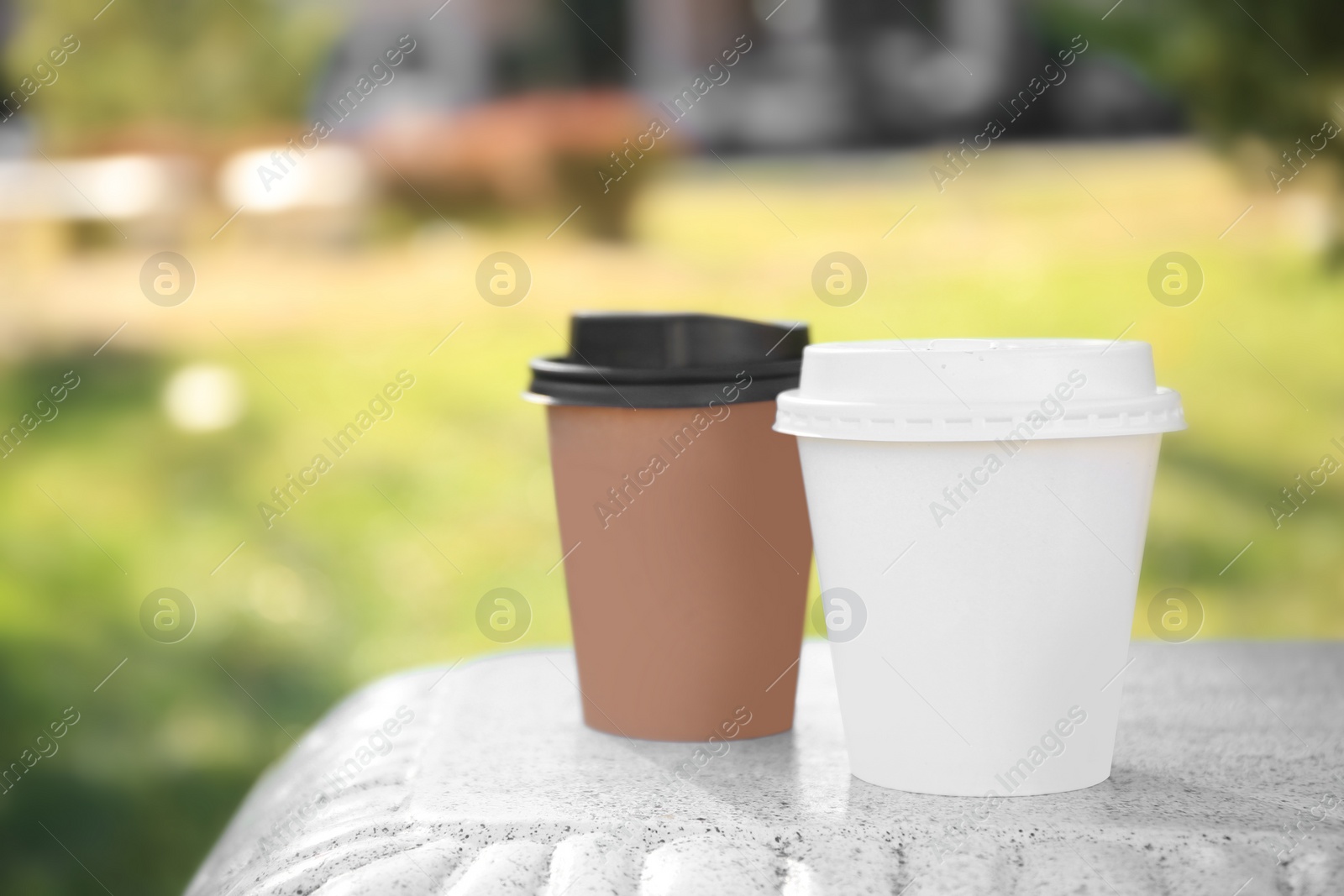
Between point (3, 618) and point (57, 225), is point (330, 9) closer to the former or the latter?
point (57, 225)

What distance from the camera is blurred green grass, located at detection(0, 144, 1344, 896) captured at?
450 centimetres

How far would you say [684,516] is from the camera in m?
1.85

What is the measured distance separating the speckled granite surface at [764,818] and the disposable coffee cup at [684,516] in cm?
9

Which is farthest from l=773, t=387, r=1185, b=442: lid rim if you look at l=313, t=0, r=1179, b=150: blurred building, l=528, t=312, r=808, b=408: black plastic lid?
l=313, t=0, r=1179, b=150: blurred building

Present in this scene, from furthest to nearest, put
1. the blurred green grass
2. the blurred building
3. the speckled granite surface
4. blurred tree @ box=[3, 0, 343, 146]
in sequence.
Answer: the blurred building < blurred tree @ box=[3, 0, 343, 146] < the blurred green grass < the speckled granite surface

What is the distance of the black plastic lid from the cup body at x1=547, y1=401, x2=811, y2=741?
1.0 inches

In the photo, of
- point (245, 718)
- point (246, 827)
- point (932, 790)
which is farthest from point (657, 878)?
point (245, 718)

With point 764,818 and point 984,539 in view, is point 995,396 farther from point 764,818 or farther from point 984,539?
point 764,818

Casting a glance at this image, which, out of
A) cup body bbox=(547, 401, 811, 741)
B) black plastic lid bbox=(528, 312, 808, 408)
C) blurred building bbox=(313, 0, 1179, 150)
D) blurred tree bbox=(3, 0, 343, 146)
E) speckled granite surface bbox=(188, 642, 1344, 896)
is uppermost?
blurred building bbox=(313, 0, 1179, 150)

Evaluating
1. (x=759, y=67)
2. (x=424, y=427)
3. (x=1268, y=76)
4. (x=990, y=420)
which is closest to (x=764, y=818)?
(x=990, y=420)

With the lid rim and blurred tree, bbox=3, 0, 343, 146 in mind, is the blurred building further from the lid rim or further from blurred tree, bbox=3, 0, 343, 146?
the lid rim

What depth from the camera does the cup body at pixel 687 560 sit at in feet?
6.05

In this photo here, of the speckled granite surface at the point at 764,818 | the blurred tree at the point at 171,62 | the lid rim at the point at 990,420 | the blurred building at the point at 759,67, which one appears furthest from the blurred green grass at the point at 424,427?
the lid rim at the point at 990,420

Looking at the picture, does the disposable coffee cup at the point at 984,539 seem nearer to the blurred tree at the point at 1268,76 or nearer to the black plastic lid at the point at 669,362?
the black plastic lid at the point at 669,362
